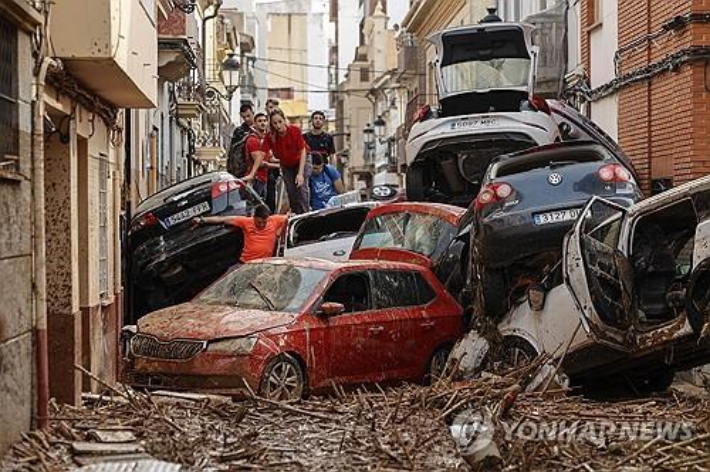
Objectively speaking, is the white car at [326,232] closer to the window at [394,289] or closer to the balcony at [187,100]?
the window at [394,289]

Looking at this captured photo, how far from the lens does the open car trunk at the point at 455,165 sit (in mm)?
18672

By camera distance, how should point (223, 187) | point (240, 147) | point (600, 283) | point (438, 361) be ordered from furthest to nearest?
1. point (240, 147)
2. point (223, 187)
3. point (438, 361)
4. point (600, 283)

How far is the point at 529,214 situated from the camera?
12.4 m

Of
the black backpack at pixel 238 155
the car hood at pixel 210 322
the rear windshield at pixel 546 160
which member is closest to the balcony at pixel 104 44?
the car hood at pixel 210 322

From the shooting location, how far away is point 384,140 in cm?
5956

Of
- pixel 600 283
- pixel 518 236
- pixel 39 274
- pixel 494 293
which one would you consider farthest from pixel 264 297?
pixel 39 274

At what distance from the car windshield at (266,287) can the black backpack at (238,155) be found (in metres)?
6.63

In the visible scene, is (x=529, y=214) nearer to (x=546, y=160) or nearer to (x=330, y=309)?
(x=546, y=160)

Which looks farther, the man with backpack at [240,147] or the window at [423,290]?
the man with backpack at [240,147]

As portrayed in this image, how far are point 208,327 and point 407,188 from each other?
8096 millimetres

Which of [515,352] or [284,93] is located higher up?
[284,93]

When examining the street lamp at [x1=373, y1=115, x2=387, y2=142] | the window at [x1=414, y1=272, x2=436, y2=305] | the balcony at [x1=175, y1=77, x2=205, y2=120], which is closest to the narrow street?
the window at [x1=414, y1=272, x2=436, y2=305]

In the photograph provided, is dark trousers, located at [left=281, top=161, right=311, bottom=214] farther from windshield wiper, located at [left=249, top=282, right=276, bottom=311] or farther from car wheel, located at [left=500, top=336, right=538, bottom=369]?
car wheel, located at [left=500, top=336, right=538, bottom=369]

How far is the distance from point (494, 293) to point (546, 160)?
5.13 ft
